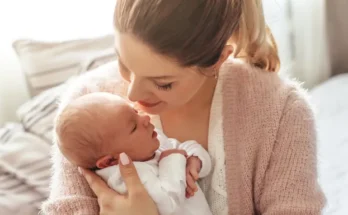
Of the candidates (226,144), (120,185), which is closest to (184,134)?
(226,144)

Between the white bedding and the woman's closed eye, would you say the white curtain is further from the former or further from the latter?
the woman's closed eye

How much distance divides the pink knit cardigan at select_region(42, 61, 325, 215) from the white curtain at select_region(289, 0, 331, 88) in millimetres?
1141

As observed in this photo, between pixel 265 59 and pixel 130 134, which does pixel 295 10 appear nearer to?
pixel 265 59

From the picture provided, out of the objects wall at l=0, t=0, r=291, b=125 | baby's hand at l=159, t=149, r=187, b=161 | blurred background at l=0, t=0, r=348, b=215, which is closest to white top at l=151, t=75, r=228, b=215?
baby's hand at l=159, t=149, r=187, b=161

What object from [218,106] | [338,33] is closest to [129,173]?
[218,106]

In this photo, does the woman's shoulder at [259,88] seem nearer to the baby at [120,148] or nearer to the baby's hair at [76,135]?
the baby at [120,148]

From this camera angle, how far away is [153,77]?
1.12 m

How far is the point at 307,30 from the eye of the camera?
2.39m

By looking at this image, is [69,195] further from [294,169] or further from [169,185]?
[294,169]

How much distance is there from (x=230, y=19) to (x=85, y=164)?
422 millimetres

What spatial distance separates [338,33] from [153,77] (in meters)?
1.56

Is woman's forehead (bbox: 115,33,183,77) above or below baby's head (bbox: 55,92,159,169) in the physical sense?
above

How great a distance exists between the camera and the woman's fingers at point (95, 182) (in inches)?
45.7

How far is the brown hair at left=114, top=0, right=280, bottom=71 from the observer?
1050 mm
